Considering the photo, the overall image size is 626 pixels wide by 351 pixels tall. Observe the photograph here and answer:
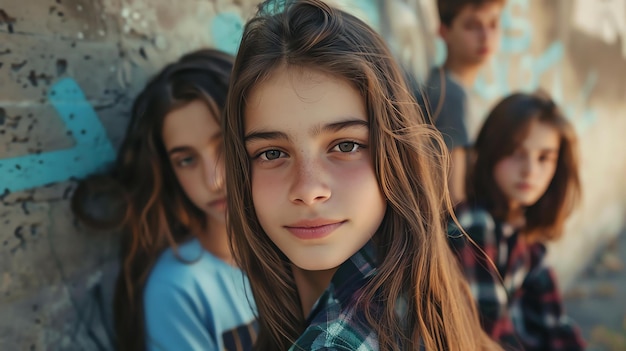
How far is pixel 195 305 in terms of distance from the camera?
1.66 m

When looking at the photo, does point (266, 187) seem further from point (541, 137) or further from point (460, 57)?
point (460, 57)

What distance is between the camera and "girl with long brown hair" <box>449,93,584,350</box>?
7.51ft

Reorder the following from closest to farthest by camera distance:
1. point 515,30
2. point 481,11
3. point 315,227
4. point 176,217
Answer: point 315,227 < point 176,217 < point 481,11 < point 515,30

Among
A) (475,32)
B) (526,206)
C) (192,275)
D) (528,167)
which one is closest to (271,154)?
(192,275)

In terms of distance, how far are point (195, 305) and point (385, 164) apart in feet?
2.81

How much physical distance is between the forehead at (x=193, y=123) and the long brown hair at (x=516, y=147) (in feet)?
4.39

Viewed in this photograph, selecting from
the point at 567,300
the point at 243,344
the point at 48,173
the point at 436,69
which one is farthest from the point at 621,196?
the point at 48,173

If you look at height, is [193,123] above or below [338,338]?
above

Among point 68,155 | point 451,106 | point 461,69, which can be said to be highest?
point 461,69

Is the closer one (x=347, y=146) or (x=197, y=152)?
(x=347, y=146)

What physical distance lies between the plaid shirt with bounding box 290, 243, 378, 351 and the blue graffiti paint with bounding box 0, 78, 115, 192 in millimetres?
906

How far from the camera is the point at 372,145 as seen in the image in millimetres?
1146

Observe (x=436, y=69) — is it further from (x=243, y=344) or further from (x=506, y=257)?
(x=243, y=344)

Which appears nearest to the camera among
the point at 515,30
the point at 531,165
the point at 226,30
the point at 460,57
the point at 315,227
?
the point at 315,227
